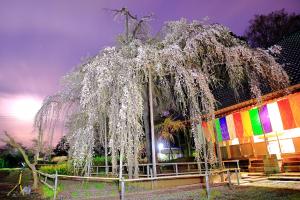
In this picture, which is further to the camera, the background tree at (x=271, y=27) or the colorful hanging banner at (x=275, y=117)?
the background tree at (x=271, y=27)

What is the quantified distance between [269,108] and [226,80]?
2.99m

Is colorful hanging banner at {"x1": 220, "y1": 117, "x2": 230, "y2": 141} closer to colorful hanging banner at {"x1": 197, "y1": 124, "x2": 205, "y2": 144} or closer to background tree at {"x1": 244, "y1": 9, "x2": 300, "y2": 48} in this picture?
colorful hanging banner at {"x1": 197, "y1": 124, "x2": 205, "y2": 144}

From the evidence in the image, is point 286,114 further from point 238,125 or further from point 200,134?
point 200,134

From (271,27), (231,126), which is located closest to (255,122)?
(231,126)

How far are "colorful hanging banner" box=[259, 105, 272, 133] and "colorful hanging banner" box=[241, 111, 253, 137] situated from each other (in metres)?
1.04

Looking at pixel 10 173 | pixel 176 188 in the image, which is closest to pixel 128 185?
pixel 176 188

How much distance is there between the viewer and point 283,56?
11.3m

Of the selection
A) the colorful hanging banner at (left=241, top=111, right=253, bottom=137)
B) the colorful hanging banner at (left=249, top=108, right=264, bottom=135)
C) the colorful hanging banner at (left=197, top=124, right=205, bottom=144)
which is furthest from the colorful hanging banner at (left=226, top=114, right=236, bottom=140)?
the colorful hanging banner at (left=197, top=124, right=205, bottom=144)

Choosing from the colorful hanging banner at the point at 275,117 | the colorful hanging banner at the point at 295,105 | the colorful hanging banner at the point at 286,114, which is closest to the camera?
the colorful hanging banner at the point at 295,105

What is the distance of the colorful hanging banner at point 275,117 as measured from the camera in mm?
10667

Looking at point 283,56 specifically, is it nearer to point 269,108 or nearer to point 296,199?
point 269,108

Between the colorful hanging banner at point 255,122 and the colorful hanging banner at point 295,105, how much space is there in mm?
1888

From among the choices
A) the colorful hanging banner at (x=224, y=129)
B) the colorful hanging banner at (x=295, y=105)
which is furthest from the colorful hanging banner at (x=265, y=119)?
the colorful hanging banner at (x=224, y=129)

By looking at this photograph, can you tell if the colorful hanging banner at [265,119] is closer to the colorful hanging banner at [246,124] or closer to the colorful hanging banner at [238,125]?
the colorful hanging banner at [246,124]
